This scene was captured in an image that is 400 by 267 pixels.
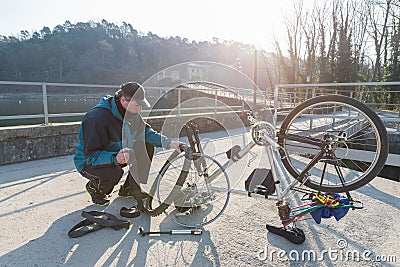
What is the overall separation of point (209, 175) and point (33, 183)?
86.7 inches

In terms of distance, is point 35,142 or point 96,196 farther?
point 35,142

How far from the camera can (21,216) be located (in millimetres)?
2164

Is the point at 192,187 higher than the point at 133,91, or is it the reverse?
the point at 133,91

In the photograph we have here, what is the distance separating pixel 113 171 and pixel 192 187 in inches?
28.0

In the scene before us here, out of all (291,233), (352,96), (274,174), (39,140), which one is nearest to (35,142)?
(39,140)

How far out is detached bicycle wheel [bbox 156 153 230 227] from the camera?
2.07m

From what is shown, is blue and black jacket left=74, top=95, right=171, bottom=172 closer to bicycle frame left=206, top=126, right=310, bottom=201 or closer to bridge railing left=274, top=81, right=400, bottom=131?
bicycle frame left=206, top=126, right=310, bottom=201

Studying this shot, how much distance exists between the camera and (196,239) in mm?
1925

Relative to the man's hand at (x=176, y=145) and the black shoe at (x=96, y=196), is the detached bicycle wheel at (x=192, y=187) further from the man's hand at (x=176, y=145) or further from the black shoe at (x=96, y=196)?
the black shoe at (x=96, y=196)

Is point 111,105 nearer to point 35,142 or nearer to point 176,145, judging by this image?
point 176,145

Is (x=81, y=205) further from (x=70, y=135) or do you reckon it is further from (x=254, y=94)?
(x=70, y=135)

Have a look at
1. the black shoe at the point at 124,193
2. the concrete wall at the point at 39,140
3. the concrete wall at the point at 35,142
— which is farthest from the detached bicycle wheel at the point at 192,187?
the concrete wall at the point at 35,142

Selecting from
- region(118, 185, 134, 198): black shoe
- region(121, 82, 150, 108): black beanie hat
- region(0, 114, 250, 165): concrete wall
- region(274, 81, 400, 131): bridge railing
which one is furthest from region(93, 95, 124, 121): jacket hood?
region(274, 81, 400, 131): bridge railing

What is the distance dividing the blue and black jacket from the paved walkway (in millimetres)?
568
